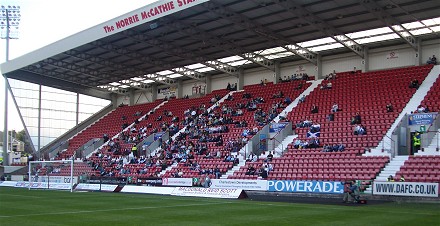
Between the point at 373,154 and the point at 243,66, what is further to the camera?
the point at 243,66

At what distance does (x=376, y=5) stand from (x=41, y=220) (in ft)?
79.9

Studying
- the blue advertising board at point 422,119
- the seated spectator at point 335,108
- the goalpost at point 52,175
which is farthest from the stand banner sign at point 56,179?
the blue advertising board at point 422,119

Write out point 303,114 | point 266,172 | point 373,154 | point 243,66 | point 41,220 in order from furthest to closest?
point 243,66, point 303,114, point 266,172, point 373,154, point 41,220

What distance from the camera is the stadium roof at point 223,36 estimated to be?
32.8 metres

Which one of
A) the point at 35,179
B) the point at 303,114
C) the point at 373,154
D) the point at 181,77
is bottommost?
the point at 35,179

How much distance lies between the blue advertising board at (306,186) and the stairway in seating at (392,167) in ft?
8.89

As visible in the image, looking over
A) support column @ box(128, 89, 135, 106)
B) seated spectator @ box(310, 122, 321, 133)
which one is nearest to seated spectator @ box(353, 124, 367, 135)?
seated spectator @ box(310, 122, 321, 133)

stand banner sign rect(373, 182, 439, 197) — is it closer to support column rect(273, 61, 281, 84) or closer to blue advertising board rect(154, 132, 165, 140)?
support column rect(273, 61, 281, 84)

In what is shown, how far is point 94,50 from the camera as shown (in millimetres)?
44312

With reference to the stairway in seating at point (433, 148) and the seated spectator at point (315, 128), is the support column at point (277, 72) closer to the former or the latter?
the seated spectator at point (315, 128)

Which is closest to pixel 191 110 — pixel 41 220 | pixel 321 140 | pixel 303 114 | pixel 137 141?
pixel 137 141

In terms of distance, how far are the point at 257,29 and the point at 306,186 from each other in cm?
1381

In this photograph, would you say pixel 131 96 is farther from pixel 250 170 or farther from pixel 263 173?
pixel 263 173

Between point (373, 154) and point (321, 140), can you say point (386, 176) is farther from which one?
point (321, 140)
